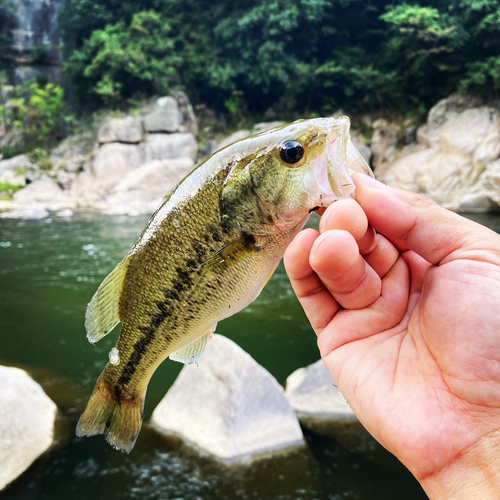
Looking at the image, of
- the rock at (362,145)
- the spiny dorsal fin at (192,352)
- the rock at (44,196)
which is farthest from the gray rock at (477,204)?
the rock at (44,196)

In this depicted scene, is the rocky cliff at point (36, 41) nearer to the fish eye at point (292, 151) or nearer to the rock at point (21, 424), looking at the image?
the rock at point (21, 424)

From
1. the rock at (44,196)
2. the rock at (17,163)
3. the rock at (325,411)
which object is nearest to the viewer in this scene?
the rock at (325,411)

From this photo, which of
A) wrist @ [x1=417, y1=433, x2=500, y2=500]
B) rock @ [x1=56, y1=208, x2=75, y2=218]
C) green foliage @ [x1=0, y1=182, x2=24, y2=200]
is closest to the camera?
wrist @ [x1=417, y1=433, x2=500, y2=500]

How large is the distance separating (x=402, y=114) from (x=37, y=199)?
71.8 feet

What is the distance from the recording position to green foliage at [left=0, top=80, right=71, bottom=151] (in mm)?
26859

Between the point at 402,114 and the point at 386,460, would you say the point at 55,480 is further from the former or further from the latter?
the point at 402,114

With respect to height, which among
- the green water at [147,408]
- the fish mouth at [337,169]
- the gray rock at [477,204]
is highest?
the fish mouth at [337,169]

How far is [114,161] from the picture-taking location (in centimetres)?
2417

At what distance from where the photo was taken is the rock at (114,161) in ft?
78.3

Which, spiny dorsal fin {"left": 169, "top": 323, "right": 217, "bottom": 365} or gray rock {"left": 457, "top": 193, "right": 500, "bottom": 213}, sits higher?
spiny dorsal fin {"left": 169, "top": 323, "right": 217, "bottom": 365}

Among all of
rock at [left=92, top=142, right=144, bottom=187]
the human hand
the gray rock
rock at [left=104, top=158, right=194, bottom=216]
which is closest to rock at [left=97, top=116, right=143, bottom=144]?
rock at [left=92, top=142, right=144, bottom=187]

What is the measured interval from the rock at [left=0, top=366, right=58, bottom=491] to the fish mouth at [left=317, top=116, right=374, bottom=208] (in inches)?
157

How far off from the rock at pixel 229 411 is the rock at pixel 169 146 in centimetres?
2222

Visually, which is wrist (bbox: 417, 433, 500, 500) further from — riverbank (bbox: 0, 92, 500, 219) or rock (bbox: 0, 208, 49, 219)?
rock (bbox: 0, 208, 49, 219)
